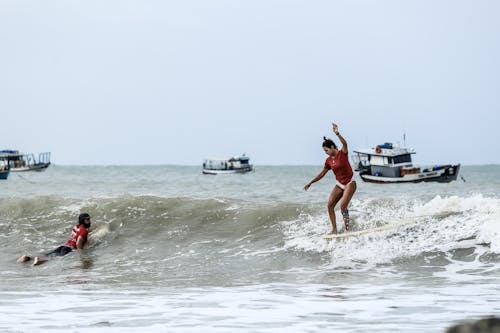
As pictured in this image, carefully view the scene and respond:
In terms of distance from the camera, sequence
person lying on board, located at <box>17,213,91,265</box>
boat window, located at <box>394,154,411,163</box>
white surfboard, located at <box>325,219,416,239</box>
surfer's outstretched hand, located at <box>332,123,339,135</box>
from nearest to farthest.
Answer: surfer's outstretched hand, located at <box>332,123,339,135</box>, white surfboard, located at <box>325,219,416,239</box>, person lying on board, located at <box>17,213,91,265</box>, boat window, located at <box>394,154,411,163</box>

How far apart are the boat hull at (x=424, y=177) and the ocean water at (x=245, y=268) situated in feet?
137

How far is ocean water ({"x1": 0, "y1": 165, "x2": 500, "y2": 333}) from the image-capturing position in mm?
8648

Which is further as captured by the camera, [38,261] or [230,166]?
[230,166]

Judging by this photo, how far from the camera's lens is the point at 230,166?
107 meters

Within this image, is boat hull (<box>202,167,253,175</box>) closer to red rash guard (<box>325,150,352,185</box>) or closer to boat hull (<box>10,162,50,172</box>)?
boat hull (<box>10,162,50,172</box>)

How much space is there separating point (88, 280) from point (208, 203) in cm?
967

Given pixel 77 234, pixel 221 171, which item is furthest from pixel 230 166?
pixel 77 234

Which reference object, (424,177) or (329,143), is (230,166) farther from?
(329,143)

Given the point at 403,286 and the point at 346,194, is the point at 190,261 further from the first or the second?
the point at 403,286

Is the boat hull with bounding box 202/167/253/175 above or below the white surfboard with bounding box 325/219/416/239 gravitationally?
below

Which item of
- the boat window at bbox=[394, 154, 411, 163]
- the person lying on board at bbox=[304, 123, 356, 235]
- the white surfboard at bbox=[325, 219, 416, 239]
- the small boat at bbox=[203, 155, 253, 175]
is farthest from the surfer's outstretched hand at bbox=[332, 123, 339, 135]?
the small boat at bbox=[203, 155, 253, 175]

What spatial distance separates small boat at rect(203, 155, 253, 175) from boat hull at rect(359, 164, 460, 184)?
4299cm

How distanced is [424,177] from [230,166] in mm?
46243

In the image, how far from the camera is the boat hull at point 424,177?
62.6 meters
